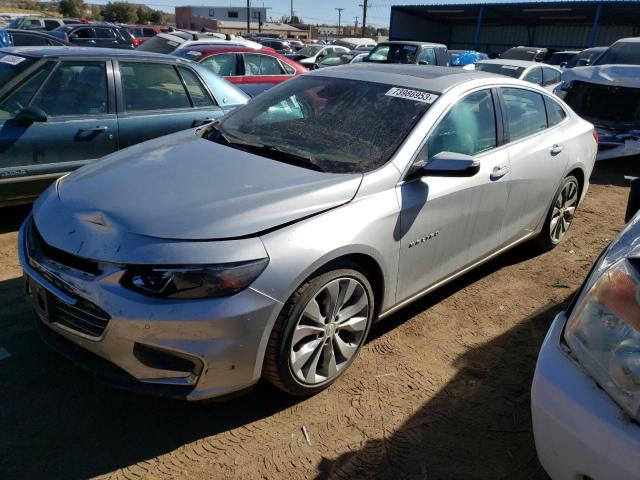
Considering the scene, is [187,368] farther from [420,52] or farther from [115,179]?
[420,52]

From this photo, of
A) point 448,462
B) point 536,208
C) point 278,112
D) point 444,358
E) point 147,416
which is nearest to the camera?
point 448,462

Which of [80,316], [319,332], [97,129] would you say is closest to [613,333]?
[319,332]

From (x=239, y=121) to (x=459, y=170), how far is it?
1.57 m

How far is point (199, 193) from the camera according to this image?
251 centimetres

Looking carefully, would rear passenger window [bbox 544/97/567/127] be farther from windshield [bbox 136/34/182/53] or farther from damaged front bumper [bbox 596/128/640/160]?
windshield [bbox 136/34/182/53]

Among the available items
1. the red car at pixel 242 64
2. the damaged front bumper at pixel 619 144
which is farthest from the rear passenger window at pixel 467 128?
the red car at pixel 242 64

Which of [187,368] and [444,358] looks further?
[444,358]

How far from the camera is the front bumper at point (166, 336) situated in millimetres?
2129

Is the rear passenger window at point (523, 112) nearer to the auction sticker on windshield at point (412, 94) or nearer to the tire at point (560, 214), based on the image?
the tire at point (560, 214)

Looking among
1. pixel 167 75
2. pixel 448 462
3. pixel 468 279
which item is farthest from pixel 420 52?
pixel 448 462

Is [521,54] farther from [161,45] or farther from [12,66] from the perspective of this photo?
[12,66]

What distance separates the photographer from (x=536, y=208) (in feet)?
13.4

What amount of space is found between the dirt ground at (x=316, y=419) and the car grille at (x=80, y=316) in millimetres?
495

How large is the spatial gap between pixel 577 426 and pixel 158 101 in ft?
15.1
